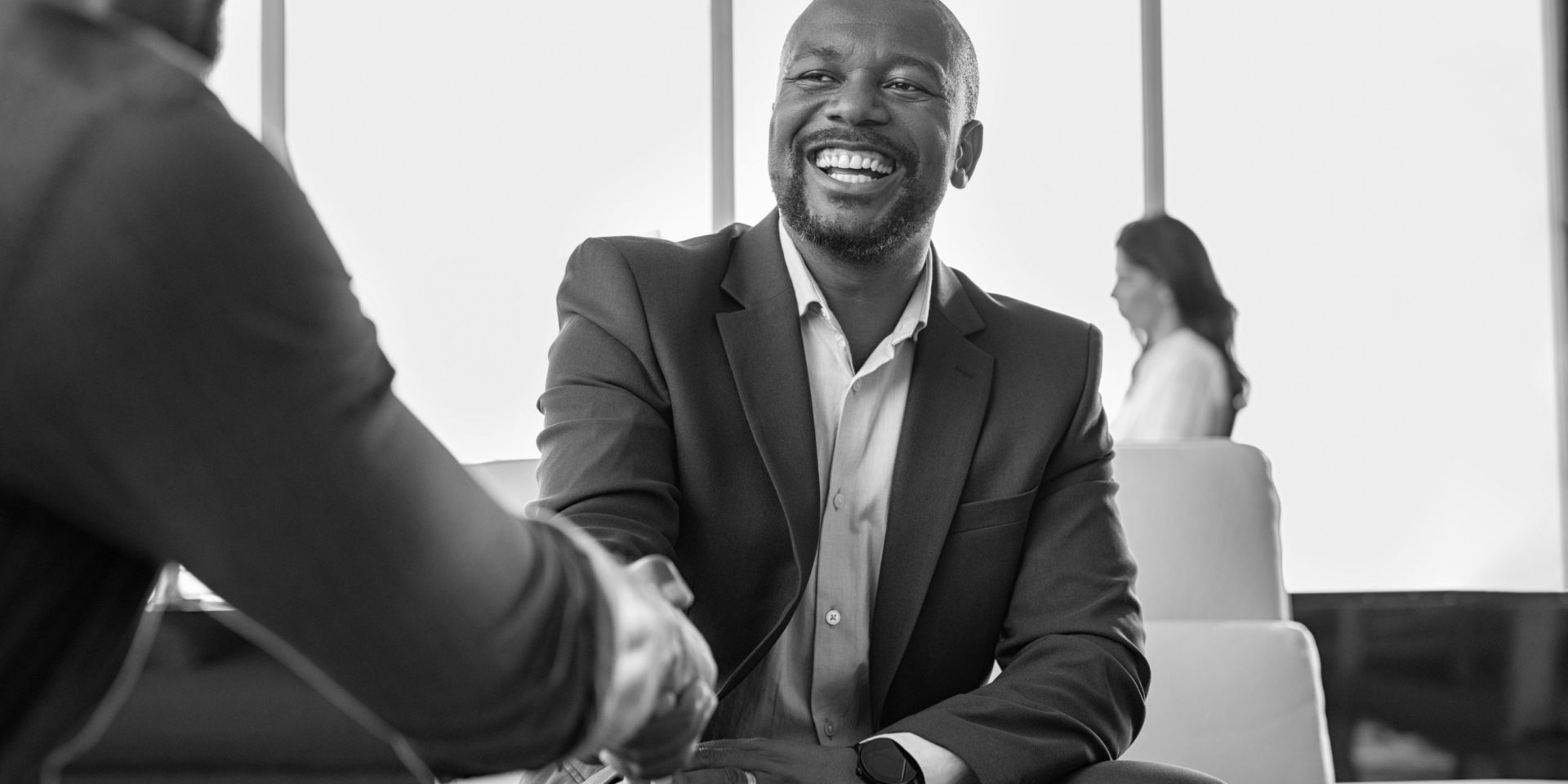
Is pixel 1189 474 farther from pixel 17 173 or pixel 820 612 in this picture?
pixel 17 173

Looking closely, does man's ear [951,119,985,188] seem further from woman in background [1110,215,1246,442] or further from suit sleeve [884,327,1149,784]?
woman in background [1110,215,1246,442]

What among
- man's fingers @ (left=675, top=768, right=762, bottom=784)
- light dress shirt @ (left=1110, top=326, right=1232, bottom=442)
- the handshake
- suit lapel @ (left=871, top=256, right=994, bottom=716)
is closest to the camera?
the handshake

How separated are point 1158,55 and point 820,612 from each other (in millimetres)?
4258

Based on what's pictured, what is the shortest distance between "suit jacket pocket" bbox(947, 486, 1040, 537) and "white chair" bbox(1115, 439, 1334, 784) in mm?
508

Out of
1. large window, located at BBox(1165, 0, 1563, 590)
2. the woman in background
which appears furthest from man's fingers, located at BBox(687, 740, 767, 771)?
large window, located at BBox(1165, 0, 1563, 590)

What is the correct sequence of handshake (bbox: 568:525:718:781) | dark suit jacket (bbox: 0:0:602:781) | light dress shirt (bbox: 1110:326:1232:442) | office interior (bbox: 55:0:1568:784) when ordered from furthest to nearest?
office interior (bbox: 55:0:1568:784) < light dress shirt (bbox: 1110:326:1232:442) < handshake (bbox: 568:525:718:781) < dark suit jacket (bbox: 0:0:602:781)

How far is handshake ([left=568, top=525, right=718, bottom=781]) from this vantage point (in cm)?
57

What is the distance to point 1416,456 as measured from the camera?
5.45 m

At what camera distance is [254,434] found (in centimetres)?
46

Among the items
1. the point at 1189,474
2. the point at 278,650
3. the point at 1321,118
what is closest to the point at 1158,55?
the point at 1321,118

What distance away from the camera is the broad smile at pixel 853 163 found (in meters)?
1.78

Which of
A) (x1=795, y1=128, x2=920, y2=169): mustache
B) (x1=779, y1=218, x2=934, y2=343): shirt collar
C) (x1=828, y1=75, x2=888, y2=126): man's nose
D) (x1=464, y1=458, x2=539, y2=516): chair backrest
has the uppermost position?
(x1=828, y1=75, x2=888, y2=126): man's nose

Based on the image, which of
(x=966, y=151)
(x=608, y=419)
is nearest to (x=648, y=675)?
(x=608, y=419)

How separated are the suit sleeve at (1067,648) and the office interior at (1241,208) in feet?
10.6
